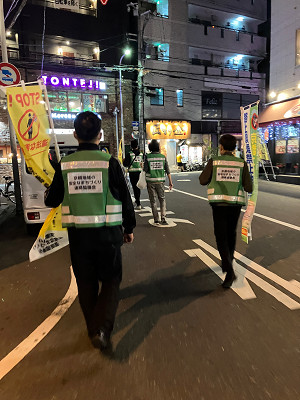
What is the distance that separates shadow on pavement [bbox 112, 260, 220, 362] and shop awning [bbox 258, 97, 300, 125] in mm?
12991

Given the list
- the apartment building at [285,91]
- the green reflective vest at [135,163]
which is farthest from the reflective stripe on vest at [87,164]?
the apartment building at [285,91]

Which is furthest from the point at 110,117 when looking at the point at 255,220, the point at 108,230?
the point at 108,230

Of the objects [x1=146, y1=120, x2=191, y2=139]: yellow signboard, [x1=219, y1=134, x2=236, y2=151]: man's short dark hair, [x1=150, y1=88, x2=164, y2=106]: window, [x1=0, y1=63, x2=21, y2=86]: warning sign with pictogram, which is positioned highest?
[x1=150, y1=88, x2=164, y2=106]: window

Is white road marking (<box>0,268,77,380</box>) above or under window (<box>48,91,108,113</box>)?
under

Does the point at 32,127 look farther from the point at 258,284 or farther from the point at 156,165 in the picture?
the point at 156,165

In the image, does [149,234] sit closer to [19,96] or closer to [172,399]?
[19,96]

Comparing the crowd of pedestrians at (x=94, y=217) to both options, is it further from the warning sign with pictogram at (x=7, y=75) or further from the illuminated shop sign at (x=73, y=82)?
the illuminated shop sign at (x=73, y=82)

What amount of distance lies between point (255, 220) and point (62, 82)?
2251 cm

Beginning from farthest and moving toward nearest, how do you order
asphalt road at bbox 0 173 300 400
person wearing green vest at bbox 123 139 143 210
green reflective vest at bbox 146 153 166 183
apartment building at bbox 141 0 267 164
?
apartment building at bbox 141 0 267 164 → person wearing green vest at bbox 123 139 143 210 → green reflective vest at bbox 146 153 166 183 → asphalt road at bbox 0 173 300 400

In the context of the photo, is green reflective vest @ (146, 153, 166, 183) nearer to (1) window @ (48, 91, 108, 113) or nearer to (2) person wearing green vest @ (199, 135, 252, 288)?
(2) person wearing green vest @ (199, 135, 252, 288)

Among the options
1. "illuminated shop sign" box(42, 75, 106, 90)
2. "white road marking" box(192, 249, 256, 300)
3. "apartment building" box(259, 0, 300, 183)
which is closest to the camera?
"white road marking" box(192, 249, 256, 300)

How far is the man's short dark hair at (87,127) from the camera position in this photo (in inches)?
105

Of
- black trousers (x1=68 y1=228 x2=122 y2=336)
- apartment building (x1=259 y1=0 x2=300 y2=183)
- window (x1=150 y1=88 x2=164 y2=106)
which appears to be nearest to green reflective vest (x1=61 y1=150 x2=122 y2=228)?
black trousers (x1=68 y1=228 x2=122 y2=336)

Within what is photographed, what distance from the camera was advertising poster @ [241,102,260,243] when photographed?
185 inches
